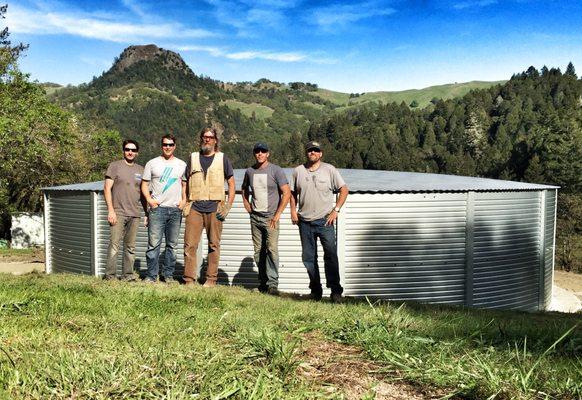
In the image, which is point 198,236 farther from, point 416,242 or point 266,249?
point 416,242

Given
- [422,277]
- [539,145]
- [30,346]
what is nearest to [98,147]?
[422,277]

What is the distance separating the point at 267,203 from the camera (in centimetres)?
656

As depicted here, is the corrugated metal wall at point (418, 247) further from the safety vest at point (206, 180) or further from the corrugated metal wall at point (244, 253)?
the safety vest at point (206, 180)

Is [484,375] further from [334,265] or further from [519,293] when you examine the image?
[519,293]

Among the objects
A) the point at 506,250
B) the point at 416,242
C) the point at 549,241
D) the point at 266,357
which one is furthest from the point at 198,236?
the point at 549,241

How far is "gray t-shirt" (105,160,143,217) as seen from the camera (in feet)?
22.3

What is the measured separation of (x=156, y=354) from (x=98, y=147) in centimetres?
3808

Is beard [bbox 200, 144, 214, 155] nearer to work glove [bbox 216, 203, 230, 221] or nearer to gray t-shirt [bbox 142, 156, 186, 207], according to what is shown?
gray t-shirt [bbox 142, 156, 186, 207]

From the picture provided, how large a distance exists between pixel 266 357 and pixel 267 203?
409 centimetres

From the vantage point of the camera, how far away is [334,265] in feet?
20.7

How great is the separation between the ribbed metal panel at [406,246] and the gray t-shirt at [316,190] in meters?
5.09

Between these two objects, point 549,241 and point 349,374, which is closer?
point 349,374

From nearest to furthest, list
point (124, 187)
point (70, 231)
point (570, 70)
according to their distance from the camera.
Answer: point (124, 187) → point (70, 231) → point (570, 70)

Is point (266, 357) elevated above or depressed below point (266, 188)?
below
